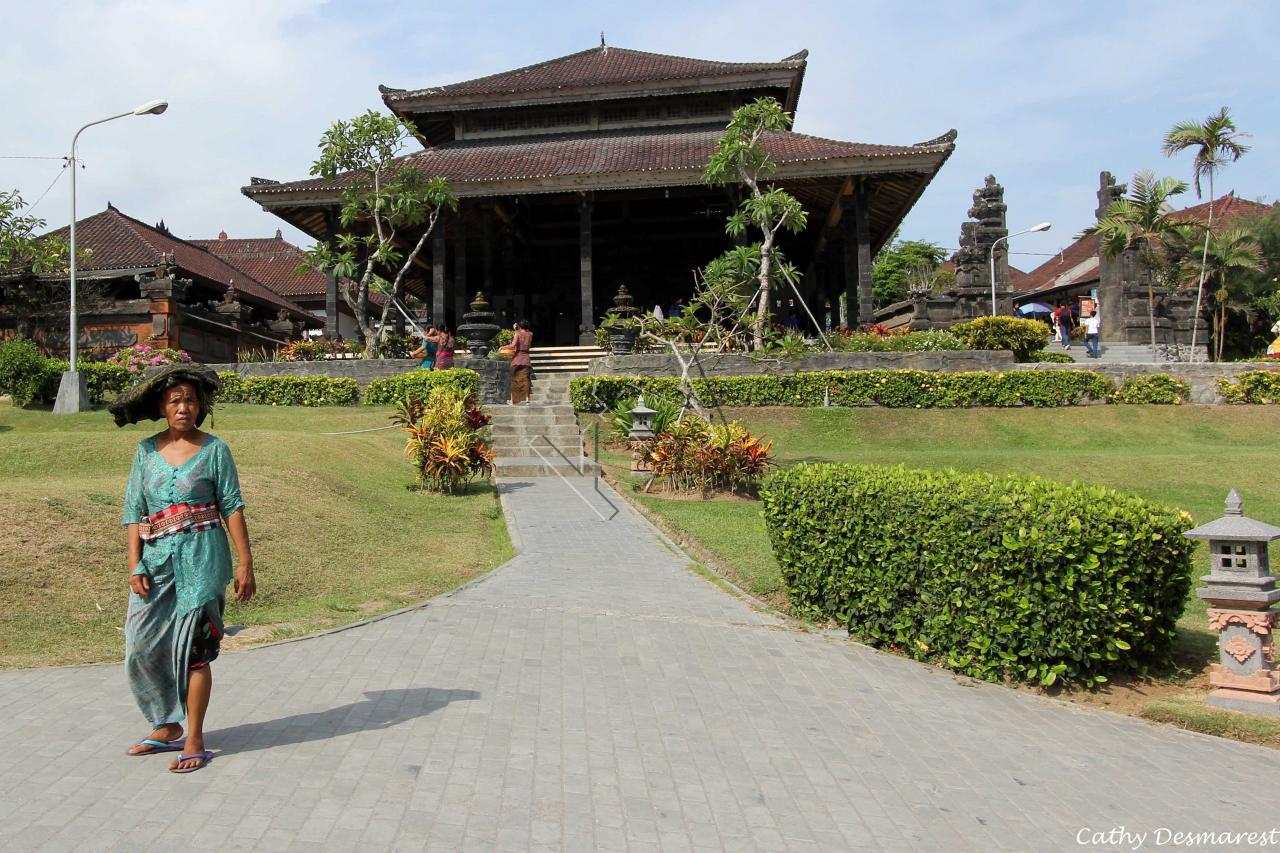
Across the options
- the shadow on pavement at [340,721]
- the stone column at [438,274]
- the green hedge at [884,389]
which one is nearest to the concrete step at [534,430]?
the green hedge at [884,389]

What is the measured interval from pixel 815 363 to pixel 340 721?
16.8 metres

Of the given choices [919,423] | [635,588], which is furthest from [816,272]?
[635,588]

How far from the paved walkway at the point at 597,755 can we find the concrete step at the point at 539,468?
8261mm

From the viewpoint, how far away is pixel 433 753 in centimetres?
441

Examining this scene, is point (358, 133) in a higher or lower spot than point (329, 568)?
higher

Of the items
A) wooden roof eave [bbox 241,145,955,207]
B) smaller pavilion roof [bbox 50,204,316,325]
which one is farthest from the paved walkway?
smaller pavilion roof [bbox 50,204,316,325]

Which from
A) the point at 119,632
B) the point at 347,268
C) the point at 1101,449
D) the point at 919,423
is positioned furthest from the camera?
the point at 347,268

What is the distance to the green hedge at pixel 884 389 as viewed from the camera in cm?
1977

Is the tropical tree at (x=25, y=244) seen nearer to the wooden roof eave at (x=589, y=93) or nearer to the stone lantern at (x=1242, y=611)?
the wooden roof eave at (x=589, y=93)

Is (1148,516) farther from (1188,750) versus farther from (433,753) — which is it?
(433,753)

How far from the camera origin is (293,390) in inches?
843

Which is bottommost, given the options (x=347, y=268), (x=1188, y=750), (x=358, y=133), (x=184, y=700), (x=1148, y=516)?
(x=1188, y=750)

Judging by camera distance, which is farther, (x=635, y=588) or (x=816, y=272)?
(x=816, y=272)

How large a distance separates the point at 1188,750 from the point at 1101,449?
12753 millimetres
